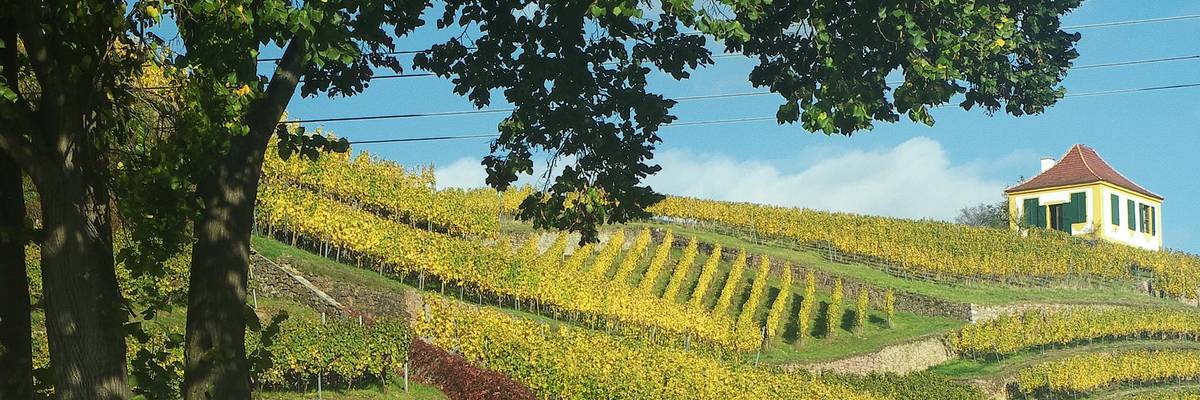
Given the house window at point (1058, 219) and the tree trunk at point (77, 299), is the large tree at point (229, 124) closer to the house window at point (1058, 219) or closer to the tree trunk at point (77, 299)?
the tree trunk at point (77, 299)

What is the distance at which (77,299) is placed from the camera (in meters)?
7.38

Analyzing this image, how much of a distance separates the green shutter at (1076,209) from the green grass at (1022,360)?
1490 cm

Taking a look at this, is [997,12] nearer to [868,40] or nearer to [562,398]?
[868,40]

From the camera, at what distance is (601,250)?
52.4 metres

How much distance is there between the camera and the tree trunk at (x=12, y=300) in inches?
293

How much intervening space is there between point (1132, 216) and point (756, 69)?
208 ft

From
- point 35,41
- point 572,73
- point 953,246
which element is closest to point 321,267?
point 572,73

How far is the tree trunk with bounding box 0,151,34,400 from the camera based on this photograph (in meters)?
7.44

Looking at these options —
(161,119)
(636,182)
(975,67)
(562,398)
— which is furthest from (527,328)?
(161,119)

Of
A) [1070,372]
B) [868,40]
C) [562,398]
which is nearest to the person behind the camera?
[868,40]

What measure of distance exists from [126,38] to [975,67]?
7.19 metres

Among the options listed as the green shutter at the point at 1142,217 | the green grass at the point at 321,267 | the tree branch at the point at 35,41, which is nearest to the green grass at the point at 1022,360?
the green shutter at the point at 1142,217

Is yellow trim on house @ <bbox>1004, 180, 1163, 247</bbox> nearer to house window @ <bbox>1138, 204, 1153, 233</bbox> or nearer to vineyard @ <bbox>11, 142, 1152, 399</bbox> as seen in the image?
house window @ <bbox>1138, 204, 1153, 233</bbox>

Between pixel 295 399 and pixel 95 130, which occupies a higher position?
pixel 95 130
